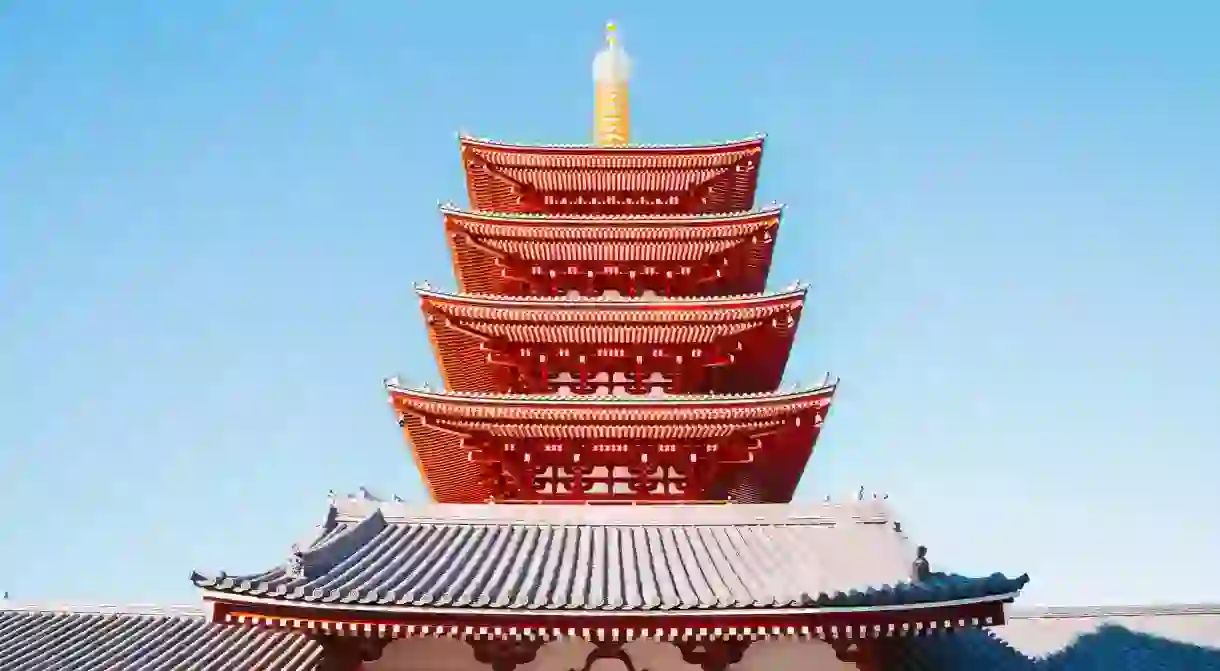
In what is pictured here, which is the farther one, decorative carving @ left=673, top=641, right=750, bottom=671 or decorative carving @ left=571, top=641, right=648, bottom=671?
decorative carving @ left=571, top=641, right=648, bottom=671

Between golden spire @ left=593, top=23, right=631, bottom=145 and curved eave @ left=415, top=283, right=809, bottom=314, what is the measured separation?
7.72m

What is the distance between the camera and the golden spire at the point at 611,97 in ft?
81.6

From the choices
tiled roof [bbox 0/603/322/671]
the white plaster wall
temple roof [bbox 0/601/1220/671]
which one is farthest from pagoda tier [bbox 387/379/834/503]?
the white plaster wall

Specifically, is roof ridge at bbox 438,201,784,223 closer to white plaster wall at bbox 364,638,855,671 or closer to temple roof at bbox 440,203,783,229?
temple roof at bbox 440,203,783,229

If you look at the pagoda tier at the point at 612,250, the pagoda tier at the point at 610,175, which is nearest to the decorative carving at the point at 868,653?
the pagoda tier at the point at 612,250

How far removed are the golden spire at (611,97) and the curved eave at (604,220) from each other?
5.15 metres

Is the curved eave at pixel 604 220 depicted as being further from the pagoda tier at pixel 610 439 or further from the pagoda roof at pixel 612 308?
the pagoda tier at pixel 610 439

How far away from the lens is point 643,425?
1694 centimetres

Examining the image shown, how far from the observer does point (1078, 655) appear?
18031 millimetres

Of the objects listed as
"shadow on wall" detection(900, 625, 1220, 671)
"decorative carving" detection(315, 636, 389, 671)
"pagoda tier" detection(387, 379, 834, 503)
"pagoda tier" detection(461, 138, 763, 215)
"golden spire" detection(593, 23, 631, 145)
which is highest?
"golden spire" detection(593, 23, 631, 145)

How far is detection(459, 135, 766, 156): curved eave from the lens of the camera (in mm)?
21703

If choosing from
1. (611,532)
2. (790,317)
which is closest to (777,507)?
(611,532)

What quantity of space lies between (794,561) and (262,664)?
761 cm

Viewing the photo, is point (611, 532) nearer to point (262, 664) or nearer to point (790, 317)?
point (262, 664)
